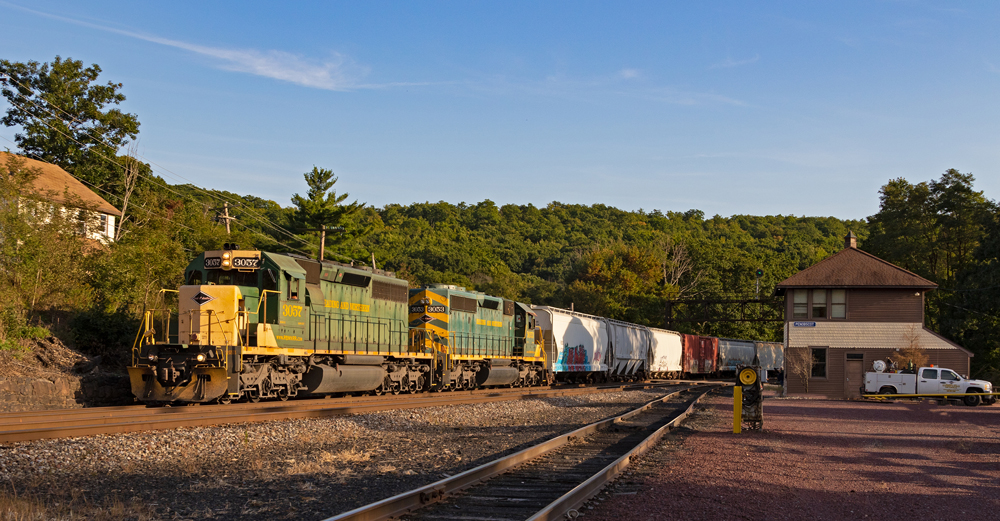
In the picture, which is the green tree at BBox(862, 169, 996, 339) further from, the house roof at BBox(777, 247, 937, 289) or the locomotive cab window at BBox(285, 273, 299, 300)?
the locomotive cab window at BBox(285, 273, 299, 300)

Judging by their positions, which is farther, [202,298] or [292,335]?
[292,335]

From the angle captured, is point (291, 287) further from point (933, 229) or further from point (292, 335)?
point (933, 229)

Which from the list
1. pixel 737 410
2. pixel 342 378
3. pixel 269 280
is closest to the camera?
pixel 737 410

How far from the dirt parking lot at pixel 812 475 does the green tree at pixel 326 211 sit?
4157cm

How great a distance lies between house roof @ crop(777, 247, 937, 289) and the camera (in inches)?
1302

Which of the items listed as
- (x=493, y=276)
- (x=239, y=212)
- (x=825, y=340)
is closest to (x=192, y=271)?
(x=825, y=340)

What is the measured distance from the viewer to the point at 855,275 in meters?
34.1

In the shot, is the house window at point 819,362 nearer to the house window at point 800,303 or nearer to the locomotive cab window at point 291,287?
the house window at point 800,303

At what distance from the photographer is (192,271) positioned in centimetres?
1689

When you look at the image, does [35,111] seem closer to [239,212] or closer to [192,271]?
[239,212]

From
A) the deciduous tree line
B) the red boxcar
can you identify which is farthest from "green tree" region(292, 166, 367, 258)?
the red boxcar

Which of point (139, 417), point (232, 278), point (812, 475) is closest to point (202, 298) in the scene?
point (232, 278)

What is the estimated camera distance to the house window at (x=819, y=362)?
111ft

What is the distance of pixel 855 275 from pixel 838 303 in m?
1.50
